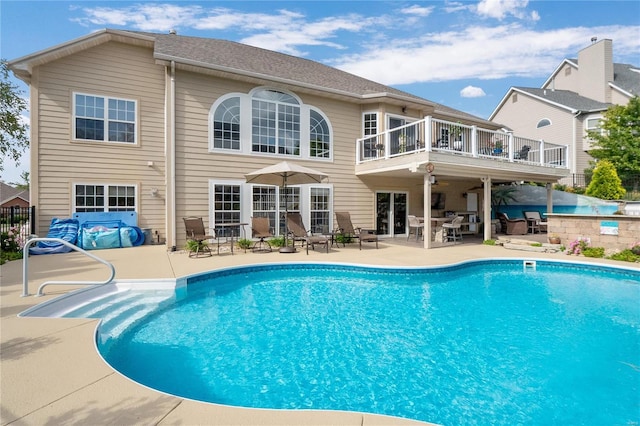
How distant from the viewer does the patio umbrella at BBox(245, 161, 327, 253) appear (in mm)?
8916

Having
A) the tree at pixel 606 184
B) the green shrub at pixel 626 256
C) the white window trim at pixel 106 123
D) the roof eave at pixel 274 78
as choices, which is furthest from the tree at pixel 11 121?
the tree at pixel 606 184

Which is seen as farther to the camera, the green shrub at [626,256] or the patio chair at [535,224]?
the patio chair at [535,224]

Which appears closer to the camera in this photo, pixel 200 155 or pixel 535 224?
pixel 200 155

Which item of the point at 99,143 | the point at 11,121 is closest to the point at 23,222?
the point at 11,121

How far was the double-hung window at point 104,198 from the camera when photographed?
9562 mm

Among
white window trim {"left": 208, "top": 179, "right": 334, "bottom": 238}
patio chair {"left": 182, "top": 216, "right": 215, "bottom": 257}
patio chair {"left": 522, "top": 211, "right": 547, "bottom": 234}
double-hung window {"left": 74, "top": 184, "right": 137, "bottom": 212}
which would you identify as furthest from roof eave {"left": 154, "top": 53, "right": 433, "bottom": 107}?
patio chair {"left": 522, "top": 211, "right": 547, "bottom": 234}

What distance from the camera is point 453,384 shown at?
3.08m

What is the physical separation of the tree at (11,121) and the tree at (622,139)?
2894 cm

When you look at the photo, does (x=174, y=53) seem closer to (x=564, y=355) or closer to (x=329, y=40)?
(x=329, y=40)

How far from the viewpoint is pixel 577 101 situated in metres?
21.7

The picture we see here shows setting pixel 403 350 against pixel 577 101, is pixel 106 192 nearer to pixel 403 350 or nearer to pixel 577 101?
pixel 403 350

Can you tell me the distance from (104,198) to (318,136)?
751 cm

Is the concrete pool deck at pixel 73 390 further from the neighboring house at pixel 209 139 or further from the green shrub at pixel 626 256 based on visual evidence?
the green shrub at pixel 626 256

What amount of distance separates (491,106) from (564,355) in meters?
29.5
